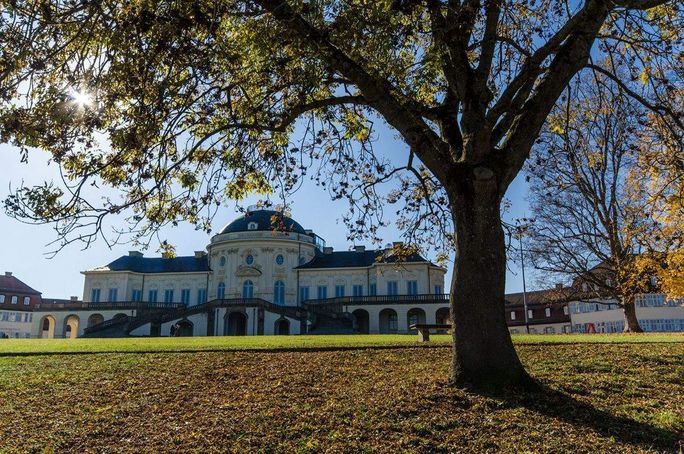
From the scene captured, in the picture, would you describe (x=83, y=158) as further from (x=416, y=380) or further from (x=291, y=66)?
(x=416, y=380)

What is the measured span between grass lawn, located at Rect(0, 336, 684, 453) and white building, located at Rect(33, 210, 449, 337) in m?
38.9

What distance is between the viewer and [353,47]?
8664mm

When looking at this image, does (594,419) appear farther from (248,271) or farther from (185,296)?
(185,296)

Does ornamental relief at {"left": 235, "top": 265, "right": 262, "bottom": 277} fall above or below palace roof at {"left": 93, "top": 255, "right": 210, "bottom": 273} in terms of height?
below

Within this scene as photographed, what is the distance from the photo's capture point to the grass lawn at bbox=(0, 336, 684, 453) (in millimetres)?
6098

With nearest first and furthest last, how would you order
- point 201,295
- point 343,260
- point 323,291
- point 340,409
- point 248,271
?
point 340,409 → point 248,271 → point 323,291 → point 343,260 → point 201,295

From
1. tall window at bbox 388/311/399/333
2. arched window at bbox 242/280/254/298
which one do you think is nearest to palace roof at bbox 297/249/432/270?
arched window at bbox 242/280/254/298

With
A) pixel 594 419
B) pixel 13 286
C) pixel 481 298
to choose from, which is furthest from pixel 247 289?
pixel 594 419

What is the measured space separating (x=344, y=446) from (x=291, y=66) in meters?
6.06

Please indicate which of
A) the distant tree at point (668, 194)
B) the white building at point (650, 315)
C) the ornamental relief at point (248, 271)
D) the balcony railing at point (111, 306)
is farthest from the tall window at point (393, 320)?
the distant tree at point (668, 194)

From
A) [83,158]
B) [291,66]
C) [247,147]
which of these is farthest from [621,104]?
[83,158]

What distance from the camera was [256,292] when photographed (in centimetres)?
5944

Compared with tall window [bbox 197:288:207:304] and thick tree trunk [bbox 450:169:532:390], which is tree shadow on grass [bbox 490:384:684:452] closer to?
thick tree trunk [bbox 450:169:532:390]

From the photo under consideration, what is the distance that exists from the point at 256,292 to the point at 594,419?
5447 cm
